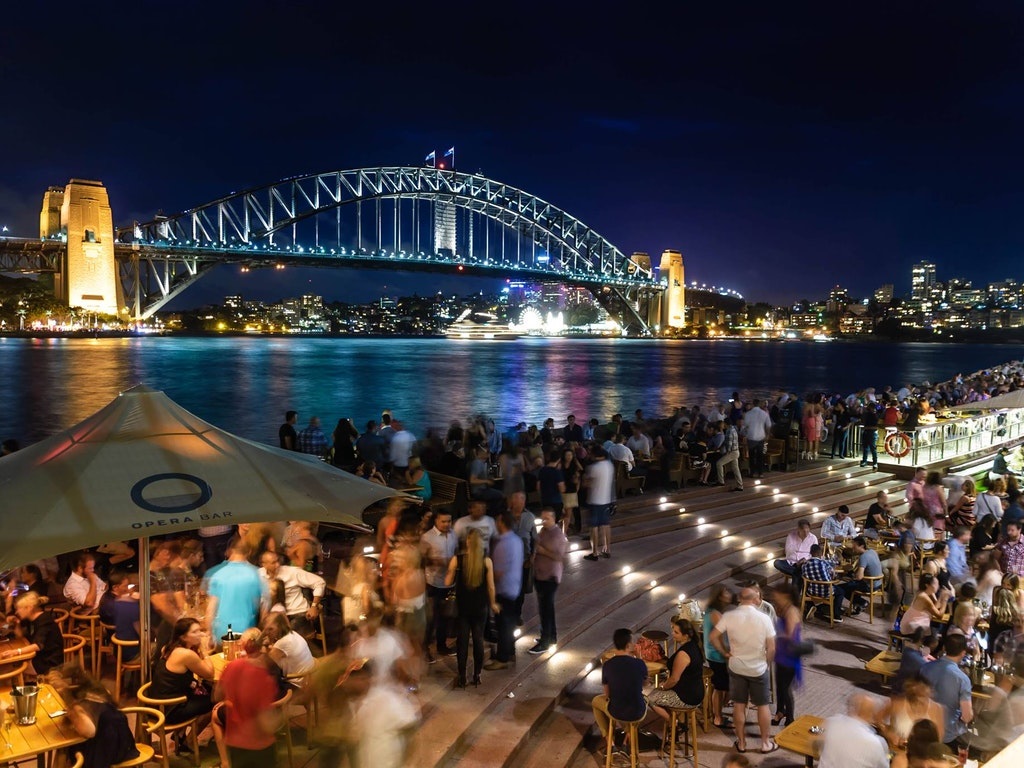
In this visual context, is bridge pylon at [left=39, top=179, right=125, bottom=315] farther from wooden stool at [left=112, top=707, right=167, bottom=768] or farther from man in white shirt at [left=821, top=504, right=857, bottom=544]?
wooden stool at [left=112, top=707, right=167, bottom=768]

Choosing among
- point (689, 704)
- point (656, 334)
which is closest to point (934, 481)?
point (689, 704)

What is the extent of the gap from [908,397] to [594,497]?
1338 cm

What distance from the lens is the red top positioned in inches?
Result: 148

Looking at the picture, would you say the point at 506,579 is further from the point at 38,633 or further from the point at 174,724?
the point at 38,633

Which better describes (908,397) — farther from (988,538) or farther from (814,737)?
(814,737)

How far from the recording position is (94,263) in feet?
251

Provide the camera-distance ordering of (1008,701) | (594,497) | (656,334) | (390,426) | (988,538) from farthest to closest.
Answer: (656,334), (390,426), (988,538), (594,497), (1008,701)

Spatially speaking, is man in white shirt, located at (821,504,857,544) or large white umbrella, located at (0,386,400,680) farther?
man in white shirt, located at (821,504,857,544)

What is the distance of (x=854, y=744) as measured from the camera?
3840 mm

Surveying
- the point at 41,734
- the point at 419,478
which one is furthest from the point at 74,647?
the point at 419,478

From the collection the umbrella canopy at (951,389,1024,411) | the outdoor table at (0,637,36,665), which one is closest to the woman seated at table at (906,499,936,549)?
the umbrella canopy at (951,389,1024,411)

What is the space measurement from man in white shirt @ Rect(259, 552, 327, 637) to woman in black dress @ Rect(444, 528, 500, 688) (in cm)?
100

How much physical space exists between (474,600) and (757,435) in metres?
8.08

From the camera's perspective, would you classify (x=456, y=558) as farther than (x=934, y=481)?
No
